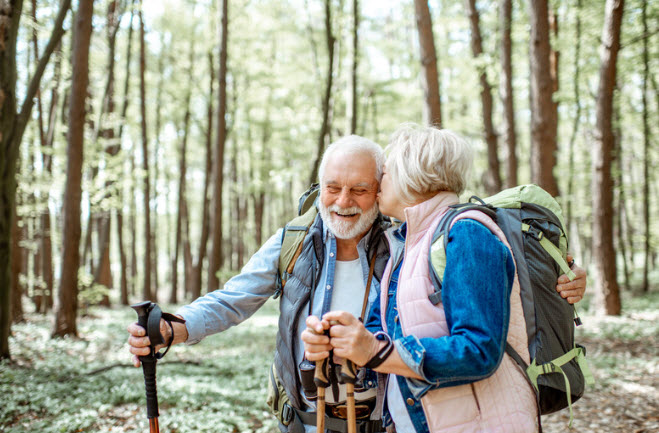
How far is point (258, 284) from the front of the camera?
Result: 248cm

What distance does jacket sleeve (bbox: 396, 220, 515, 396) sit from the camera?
146cm

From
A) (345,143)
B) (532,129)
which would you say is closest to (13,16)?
(345,143)

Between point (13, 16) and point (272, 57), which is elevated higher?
point (272, 57)

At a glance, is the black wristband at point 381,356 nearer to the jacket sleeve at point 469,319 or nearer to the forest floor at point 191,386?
the jacket sleeve at point 469,319

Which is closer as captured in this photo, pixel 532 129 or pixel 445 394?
pixel 445 394

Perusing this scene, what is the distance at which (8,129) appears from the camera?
5.58 meters

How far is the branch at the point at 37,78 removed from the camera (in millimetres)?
5797

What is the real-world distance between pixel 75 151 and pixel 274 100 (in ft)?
43.1

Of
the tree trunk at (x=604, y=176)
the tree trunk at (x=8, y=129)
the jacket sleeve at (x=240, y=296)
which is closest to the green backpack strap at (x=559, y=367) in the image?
the jacket sleeve at (x=240, y=296)

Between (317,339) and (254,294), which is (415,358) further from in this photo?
(254,294)

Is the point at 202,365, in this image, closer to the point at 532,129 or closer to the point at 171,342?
the point at 171,342

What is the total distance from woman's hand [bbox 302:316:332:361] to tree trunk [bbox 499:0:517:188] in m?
9.85

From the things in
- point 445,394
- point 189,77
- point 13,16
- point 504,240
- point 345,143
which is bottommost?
point 445,394

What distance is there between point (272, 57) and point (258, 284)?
19352mm
